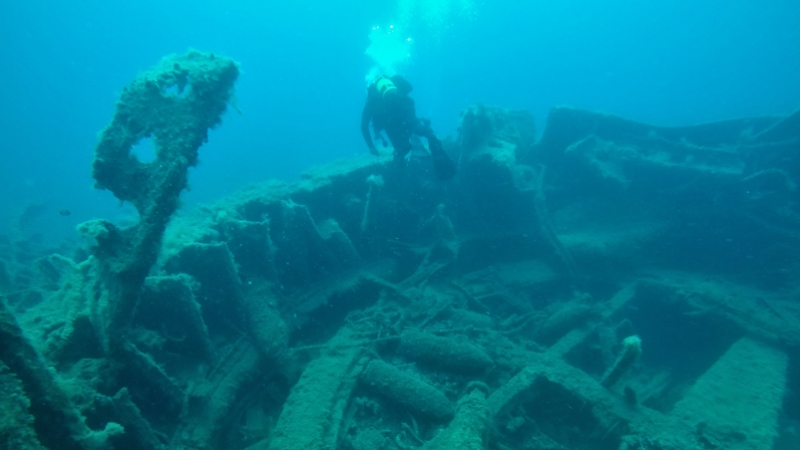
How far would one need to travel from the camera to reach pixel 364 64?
125 metres

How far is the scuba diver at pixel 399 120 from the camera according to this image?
26.0ft

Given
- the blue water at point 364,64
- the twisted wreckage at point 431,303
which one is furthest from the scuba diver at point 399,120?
the blue water at point 364,64

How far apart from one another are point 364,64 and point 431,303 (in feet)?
427

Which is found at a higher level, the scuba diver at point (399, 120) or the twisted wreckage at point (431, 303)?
the scuba diver at point (399, 120)

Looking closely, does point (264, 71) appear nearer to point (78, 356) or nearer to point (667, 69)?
point (667, 69)

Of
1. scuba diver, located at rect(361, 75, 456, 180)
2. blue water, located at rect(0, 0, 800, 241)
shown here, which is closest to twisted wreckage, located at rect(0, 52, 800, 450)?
scuba diver, located at rect(361, 75, 456, 180)

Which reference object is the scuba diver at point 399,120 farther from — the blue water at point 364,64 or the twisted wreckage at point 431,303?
the blue water at point 364,64

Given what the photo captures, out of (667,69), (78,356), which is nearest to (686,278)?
(78,356)

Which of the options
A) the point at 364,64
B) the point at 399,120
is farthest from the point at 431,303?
the point at 364,64

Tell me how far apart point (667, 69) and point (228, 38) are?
147288 millimetres

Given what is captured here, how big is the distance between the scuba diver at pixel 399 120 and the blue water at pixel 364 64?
109ft

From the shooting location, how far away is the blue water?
64688 millimetres

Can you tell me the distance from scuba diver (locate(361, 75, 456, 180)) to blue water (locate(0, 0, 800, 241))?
33.2m

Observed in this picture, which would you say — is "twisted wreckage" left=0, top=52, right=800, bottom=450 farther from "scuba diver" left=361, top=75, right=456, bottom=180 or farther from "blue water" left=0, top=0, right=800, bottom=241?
"blue water" left=0, top=0, right=800, bottom=241
